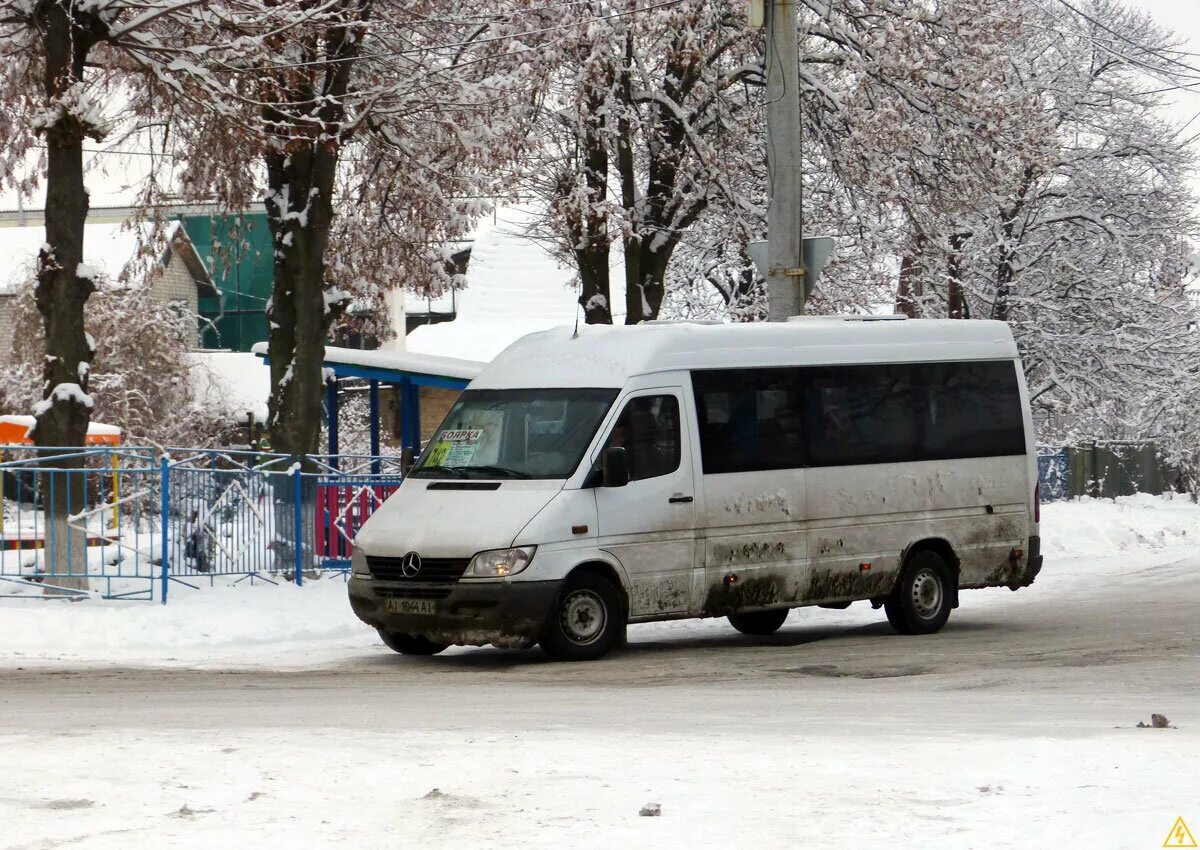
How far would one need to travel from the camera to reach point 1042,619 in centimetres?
1741

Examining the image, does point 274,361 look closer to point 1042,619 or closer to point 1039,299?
point 1042,619

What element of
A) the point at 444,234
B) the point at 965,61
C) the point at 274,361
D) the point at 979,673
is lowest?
the point at 979,673

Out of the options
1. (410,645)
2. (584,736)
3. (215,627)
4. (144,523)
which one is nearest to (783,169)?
(410,645)

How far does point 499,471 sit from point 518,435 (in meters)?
0.36

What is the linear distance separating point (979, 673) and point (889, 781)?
5129mm

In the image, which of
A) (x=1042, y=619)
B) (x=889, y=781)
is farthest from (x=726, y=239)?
(x=889, y=781)

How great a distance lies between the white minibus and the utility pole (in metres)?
2.48

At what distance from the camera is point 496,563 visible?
42.4 feet

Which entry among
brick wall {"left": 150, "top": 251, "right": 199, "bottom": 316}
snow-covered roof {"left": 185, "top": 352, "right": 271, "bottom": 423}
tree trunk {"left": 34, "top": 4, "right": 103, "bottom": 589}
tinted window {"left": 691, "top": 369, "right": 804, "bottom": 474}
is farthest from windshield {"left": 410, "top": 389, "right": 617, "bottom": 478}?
brick wall {"left": 150, "top": 251, "right": 199, "bottom": 316}

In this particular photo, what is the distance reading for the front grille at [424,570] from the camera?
42.7 ft

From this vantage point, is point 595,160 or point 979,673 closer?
point 979,673

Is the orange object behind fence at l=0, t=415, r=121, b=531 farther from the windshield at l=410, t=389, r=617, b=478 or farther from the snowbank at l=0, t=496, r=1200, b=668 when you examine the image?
the windshield at l=410, t=389, r=617, b=478

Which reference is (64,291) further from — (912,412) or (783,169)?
(912,412)

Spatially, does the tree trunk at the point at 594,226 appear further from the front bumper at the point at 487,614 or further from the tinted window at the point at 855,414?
the front bumper at the point at 487,614
